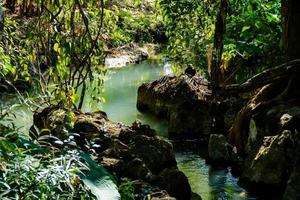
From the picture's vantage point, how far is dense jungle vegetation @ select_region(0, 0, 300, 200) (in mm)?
2688

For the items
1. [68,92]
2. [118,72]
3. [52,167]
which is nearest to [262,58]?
[68,92]

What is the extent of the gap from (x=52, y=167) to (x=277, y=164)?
4.68 meters

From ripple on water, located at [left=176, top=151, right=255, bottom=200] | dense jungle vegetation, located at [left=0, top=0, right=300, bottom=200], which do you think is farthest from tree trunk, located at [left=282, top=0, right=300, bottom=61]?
ripple on water, located at [left=176, top=151, right=255, bottom=200]

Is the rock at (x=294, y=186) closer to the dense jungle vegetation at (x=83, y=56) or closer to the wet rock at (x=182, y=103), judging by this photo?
the dense jungle vegetation at (x=83, y=56)

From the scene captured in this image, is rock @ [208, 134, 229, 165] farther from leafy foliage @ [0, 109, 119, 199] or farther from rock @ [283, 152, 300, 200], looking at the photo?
leafy foliage @ [0, 109, 119, 199]

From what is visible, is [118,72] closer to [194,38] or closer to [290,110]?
[194,38]

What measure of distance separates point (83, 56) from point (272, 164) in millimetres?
2721

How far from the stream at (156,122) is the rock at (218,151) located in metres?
0.16

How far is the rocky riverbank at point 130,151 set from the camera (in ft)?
18.4

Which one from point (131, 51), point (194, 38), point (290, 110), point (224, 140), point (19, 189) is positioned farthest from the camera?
point (131, 51)

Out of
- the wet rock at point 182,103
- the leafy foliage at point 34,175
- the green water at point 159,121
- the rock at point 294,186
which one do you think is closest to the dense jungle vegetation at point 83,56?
the leafy foliage at point 34,175

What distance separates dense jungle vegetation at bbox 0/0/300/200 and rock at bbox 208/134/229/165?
30cm

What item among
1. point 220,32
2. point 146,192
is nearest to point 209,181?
point 220,32

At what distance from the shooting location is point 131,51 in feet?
72.4
